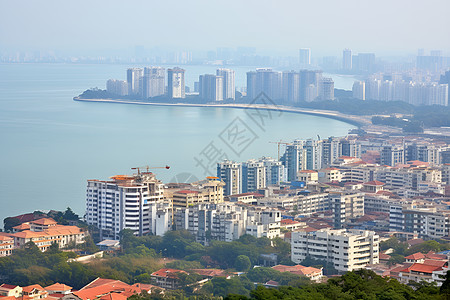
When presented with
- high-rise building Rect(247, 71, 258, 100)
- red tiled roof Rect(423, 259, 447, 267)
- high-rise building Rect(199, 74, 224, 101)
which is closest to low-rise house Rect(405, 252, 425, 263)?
red tiled roof Rect(423, 259, 447, 267)

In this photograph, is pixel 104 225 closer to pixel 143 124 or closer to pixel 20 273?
pixel 20 273

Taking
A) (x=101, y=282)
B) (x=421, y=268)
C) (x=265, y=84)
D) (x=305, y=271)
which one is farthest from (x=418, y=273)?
(x=265, y=84)

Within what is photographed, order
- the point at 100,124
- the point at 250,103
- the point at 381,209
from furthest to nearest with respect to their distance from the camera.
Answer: the point at 250,103 < the point at 100,124 < the point at 381,209

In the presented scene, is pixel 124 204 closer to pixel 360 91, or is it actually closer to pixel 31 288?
pixel 31 288

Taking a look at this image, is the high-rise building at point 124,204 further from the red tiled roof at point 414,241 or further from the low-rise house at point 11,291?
the red tiled roof at point 414,241

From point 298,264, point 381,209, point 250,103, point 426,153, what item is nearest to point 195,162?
point 426,153

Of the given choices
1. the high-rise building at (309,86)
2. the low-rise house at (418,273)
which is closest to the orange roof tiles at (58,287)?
the low-rise house at (418,273)

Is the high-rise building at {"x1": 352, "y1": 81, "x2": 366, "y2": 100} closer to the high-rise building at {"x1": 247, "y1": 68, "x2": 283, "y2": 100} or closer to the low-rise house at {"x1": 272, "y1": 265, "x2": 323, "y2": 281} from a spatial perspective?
the high-rise building at {"x1": 247, "y1": 68, "x2": 283, "y2": 100}
